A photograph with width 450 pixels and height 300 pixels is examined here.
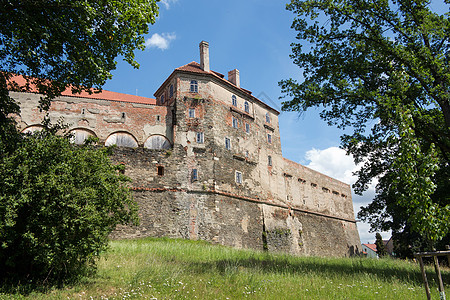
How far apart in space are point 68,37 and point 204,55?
19251mm

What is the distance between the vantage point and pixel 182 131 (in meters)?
25.8

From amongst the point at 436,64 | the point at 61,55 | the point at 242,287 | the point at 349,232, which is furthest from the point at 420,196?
the point at 349,232

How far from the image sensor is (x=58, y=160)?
10.4 m

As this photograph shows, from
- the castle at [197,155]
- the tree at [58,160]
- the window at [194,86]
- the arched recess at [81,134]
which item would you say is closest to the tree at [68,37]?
the tree at [58,160]

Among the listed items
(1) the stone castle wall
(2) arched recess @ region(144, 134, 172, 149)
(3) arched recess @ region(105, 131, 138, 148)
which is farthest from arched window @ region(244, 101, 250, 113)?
(3) arched recess @ region(105, 131, 138, 148)

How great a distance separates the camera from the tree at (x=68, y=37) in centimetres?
1028

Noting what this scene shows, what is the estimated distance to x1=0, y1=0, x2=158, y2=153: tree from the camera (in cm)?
1028

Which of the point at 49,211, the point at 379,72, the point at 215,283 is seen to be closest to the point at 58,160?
the point at 49,211

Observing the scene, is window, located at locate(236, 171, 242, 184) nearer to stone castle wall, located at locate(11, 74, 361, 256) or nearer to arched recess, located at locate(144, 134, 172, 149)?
stone castle wall, located at locate(11, 74, 361, 256)

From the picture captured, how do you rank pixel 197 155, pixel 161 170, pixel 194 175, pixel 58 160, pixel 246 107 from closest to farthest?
pixel 58 160 < pixel 161 170 < pixel 194 175 < pixel 197 155 < pixel 246 107

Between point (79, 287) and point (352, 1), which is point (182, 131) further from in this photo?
point (79, 287)

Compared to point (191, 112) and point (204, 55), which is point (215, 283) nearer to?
point (191, 112)

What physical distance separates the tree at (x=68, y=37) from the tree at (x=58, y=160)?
0.03m

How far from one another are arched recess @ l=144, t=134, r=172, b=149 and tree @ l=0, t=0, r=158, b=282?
536 inches
